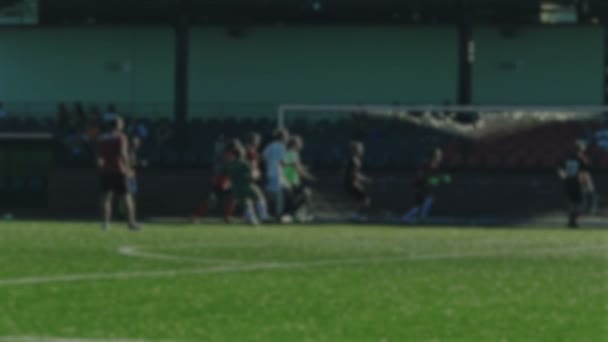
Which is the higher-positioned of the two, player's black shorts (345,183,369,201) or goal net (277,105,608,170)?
goal net (277,105,608,170)

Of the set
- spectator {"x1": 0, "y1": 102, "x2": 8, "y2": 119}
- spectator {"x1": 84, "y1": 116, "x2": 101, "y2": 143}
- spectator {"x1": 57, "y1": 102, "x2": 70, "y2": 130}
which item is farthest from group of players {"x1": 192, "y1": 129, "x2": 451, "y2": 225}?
spectator {"x1": 0, "y1": 102, "x2": 8, "y2": 119}

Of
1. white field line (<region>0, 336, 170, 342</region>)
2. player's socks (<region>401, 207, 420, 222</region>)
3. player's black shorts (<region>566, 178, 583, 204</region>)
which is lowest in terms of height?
player's socks (<region>401, 207, 420, 222</region>)

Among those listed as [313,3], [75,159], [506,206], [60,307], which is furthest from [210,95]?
[60,307]

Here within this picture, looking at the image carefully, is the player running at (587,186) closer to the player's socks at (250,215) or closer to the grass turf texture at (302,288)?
the player's socks at (250,215)

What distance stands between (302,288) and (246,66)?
37.7m

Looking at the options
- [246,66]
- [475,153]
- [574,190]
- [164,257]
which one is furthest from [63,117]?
[164,257]

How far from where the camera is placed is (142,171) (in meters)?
40.8

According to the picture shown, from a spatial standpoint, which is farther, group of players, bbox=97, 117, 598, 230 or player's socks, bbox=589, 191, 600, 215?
player's socks, bbox=589, 191, 600, 215

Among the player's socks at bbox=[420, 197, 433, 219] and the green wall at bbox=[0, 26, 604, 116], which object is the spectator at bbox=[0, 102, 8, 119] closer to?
the green wall at bbox=[0, 26, 604, 116]

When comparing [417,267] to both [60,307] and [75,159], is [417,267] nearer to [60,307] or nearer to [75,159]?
[60,307]

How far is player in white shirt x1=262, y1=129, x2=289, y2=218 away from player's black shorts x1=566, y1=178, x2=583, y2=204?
5429 mm

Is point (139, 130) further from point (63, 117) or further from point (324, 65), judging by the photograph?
point (324, 65)

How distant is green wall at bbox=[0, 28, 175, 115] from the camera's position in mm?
52938

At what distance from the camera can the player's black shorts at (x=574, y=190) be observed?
107 feet
